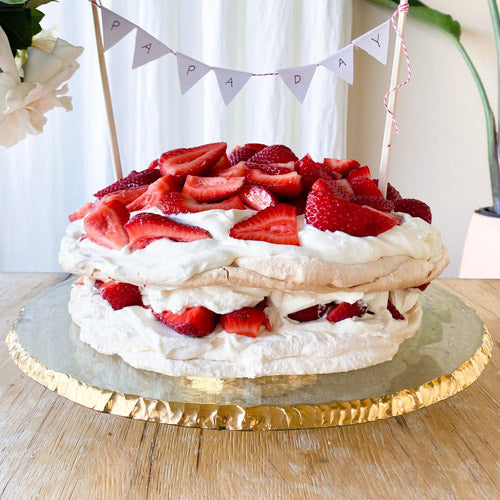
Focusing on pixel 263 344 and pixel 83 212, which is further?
pixel 83 212

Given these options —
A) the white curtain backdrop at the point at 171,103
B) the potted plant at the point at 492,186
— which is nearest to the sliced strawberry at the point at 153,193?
the white curtain backdrop at the point at 171,103

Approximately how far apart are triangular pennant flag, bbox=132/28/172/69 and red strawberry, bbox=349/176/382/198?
0.50 meters

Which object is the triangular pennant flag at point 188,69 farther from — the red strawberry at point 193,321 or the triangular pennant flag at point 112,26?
the red strawberry at point 193,321

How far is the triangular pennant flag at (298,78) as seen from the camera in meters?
1.43

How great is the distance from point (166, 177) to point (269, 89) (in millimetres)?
1530

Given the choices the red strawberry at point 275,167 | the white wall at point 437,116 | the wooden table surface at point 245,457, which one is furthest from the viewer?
the white wall at point 437,116

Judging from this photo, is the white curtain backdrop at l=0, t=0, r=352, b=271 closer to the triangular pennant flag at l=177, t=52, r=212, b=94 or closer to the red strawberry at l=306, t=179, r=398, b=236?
the triangular pennant flag at l=177, t=52, r=212, b=94

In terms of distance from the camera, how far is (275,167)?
129 cm

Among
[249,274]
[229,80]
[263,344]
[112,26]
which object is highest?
[112,26]

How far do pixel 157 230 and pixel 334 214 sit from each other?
0.98 ft

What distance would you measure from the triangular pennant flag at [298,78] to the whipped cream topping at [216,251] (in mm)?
392

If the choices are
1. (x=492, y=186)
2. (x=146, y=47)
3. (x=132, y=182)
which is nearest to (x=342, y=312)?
(x=132, y=182)

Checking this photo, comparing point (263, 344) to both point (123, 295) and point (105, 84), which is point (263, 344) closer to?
point (123, 295)

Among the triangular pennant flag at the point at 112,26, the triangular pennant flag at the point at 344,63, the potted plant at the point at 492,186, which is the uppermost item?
the triangular pennant flag at the point at 112,26
